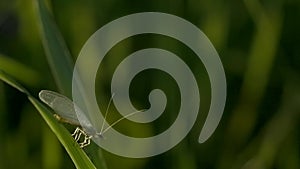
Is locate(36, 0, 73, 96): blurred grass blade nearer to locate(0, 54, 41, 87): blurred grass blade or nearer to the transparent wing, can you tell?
the transparent wing

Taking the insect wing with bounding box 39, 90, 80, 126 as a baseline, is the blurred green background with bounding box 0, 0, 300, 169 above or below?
above

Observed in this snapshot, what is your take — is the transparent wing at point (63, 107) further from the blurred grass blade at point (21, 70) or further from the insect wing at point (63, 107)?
the blurred grass blade at point (21, 70)

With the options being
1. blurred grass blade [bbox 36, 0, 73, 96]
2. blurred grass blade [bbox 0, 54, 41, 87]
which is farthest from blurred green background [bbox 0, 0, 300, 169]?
blurred grass blade [bbox 36, 0, 73, 96]

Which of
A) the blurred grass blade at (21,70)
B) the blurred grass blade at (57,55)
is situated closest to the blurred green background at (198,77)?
the blurred grass blade at (21,70)

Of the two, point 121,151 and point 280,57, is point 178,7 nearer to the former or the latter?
point 280,57

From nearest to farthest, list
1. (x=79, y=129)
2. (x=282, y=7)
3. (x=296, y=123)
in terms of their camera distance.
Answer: (x=79, y=129), (x=296, y=123), (x=282, y=7)

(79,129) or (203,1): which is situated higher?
(203,1)

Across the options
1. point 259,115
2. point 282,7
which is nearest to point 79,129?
point 259,115
